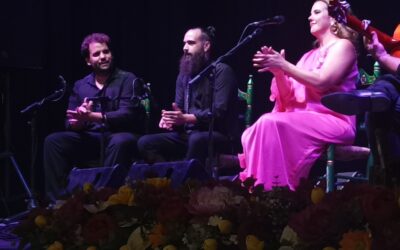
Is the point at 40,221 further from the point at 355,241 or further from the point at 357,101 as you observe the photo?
the point at 357,101

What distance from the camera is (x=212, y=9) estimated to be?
472cm

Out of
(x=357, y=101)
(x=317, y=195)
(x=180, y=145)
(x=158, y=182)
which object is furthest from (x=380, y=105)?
(x=317, y=195)

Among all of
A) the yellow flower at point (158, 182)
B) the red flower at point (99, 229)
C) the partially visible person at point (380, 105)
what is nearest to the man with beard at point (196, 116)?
the partially visible person at point (380, 105)

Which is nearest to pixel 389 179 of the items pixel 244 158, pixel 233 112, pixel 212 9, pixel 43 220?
pixel 43 220

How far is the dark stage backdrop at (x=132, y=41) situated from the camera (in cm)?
452

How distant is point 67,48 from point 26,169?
2.95 feet

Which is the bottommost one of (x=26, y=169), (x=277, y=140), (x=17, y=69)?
(x=26, y=169)

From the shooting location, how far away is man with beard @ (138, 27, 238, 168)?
3.80 m

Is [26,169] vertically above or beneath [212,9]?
beneath

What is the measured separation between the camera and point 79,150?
407 centimetres

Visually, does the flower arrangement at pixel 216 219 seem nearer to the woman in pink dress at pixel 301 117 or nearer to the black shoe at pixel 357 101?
the black shoe at pixel 357 101

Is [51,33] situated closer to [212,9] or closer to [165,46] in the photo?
[165,46]

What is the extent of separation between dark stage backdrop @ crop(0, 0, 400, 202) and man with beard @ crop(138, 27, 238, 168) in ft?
1.79

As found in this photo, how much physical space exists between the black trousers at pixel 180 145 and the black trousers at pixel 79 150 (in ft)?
0.31
